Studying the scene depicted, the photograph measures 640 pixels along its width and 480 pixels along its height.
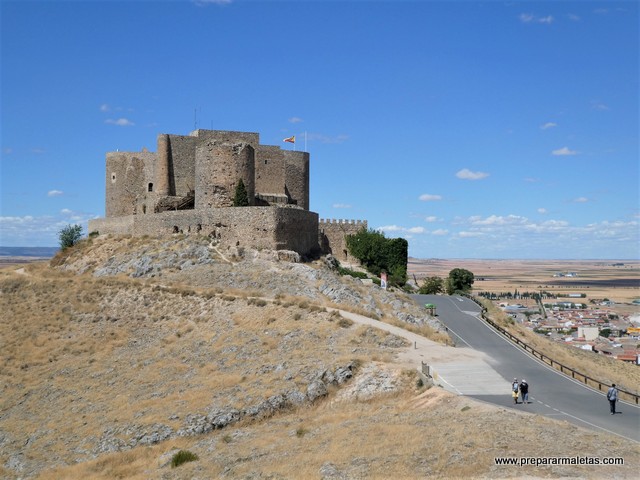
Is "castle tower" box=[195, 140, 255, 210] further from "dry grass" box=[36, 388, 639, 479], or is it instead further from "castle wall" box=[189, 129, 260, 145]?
"dry grass" box=[36, 388, 639, 479]

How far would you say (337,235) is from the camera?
53.9m

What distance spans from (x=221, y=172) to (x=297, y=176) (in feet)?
28.8

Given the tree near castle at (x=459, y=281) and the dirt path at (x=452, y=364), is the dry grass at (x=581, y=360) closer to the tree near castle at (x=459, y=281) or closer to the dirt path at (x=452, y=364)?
the dirt path at (x=452, y=364)

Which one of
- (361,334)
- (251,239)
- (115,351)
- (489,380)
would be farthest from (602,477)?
(251,239)

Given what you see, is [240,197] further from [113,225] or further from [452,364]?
[452,364]

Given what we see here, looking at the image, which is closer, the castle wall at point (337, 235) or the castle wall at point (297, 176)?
the castle wall at point (297, 176)

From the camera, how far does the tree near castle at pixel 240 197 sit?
41.3 m

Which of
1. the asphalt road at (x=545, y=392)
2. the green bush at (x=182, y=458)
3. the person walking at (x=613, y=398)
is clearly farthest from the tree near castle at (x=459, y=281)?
the green bush at (x=182, y=458)

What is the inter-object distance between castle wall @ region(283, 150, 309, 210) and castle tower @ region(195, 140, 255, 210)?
23.1 ft

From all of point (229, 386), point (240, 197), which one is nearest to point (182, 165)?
point (240, 197)

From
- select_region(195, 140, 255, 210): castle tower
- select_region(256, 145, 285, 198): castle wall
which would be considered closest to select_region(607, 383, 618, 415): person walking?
select_region(195, 140, 255, 210): castle tower

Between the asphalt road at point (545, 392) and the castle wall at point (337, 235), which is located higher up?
the castle wall at point (337, 235)

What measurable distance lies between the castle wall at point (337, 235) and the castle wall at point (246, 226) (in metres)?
8.54

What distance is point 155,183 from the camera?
4747 cm
